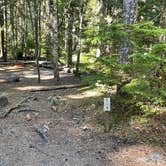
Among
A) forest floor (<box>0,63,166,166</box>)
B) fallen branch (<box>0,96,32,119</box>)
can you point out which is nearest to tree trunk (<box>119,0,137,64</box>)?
forest floor (<box>0,63,166,166</box>)

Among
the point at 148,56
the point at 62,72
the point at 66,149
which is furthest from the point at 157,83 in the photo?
the point at 62,72

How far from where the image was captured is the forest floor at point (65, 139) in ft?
24.7

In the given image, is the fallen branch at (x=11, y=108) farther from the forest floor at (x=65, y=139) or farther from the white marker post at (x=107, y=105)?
the white marker post at (x=107, y=105)

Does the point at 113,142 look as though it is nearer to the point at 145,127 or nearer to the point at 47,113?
the point at 145,127

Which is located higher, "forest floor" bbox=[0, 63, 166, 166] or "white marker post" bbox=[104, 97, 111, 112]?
"white marker post" bbox=[104, 97, 111, 112]

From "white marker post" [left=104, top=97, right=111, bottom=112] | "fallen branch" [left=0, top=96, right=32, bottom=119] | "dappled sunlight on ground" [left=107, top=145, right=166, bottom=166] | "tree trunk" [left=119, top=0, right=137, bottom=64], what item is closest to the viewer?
"dappled sunlight on ground" [left=107, top=145, right=166, bottom=166]

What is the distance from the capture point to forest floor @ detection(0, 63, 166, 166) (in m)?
7.53

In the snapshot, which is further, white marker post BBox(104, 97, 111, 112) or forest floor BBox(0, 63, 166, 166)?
white marker post BBox(104, 97, 111, 112)

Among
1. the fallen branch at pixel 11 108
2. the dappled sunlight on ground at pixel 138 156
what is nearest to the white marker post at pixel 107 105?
the dappled sunlight on ground at pixel 138 156

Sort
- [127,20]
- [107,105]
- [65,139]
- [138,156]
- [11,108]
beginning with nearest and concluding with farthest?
[138,156] → [65,139] → [107,105] → [127,20] → [11,108]

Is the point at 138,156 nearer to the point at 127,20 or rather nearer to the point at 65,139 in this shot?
the point at 65,139

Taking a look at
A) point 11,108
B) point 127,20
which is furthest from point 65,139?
point 127,20

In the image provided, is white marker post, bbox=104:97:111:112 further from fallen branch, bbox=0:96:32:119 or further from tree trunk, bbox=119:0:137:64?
fallen branch, bbox=0:96:32:119

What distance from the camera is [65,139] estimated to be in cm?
866
